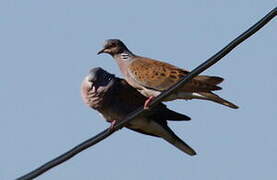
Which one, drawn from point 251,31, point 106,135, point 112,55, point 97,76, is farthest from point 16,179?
point 112,55

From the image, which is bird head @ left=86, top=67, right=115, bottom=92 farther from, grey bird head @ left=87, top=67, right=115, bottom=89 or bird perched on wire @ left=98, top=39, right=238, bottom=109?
bird perched on wire @ left=98, top=39, right=238, bottom=109

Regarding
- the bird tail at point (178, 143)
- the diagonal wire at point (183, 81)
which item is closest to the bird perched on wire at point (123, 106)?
the bird tail at point (178, 143)

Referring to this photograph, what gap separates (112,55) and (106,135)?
3.25 metres

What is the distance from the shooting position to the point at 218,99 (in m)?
7.44

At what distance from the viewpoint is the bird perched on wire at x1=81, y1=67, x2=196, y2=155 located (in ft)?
27.1

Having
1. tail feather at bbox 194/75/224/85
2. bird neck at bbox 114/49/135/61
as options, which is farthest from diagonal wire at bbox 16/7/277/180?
bird neck at bbox 114/49/135/61

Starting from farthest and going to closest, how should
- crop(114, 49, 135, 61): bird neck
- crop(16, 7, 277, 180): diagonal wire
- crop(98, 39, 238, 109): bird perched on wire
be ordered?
crop(114, 49, 135, 61): bird neck → crop(98, 39, 238, 109): bird perched on wire → crop(16, 7, 277, 180): diagonal wire

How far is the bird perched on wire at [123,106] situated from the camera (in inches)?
326

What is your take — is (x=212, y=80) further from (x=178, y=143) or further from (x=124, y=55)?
(x=124, y=55)

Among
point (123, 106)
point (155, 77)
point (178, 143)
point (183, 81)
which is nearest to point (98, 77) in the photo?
point (123, 106)

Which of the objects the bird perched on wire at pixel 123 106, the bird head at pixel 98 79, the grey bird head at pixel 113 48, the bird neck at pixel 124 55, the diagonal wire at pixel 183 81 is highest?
the grey bird head at pixel 113 48

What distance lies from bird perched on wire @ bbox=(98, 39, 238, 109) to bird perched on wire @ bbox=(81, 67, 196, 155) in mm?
134

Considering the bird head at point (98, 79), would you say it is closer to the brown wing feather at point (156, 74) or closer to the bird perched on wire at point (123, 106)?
the bird perched on wire at point (123, 106)

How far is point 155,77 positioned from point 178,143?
0.63 meters
